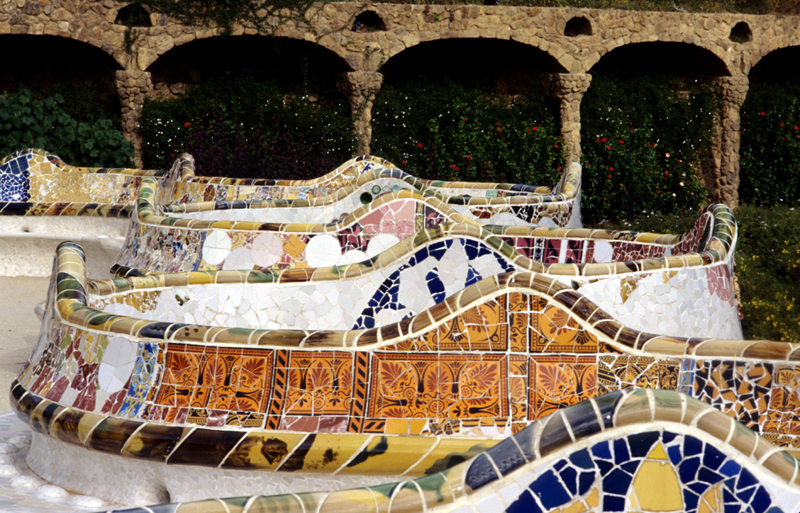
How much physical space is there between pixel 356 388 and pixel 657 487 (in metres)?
1.07

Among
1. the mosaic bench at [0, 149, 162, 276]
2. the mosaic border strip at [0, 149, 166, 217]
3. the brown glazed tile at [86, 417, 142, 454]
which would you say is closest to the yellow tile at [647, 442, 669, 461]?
the brown glazed tile at [86, 417, 142, 454]

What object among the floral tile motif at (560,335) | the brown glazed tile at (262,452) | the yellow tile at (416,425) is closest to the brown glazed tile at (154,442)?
the brown glazed tile at (262,452)

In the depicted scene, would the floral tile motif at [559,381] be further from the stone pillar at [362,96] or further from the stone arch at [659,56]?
the stone arch at [659,56]

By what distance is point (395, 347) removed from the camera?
2383 mm

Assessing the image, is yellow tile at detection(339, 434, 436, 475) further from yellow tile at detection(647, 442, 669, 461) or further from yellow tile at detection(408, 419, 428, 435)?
yellow tile at detection(647, 442, 669, 461)

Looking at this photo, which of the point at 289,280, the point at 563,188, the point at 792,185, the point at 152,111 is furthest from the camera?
the point at 792,185

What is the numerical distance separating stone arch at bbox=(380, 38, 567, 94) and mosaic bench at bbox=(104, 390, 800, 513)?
11875 millimetres

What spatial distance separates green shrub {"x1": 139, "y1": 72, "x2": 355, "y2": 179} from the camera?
11578 mm

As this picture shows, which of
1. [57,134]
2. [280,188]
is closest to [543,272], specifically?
[280,188]

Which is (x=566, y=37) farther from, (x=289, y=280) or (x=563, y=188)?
(x=289, y=280)

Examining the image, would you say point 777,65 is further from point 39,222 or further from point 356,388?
point 356,388

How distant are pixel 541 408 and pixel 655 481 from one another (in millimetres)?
931

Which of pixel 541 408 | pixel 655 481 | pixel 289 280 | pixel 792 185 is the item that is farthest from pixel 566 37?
pixel 655 481

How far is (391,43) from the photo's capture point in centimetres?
1144
